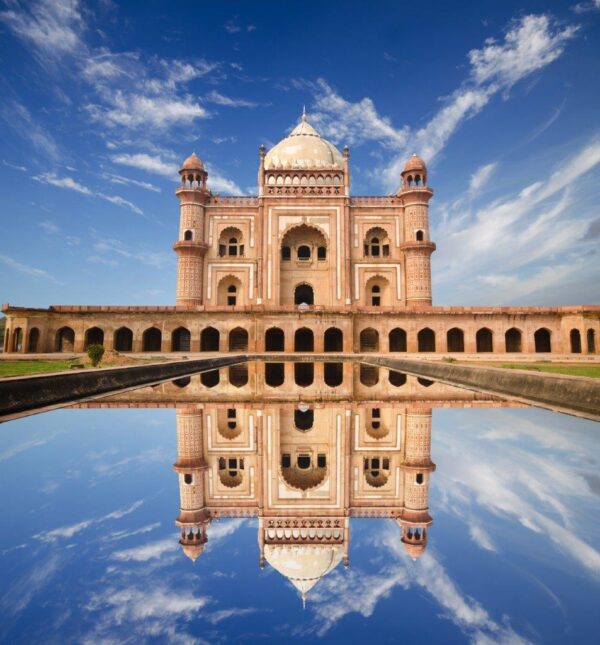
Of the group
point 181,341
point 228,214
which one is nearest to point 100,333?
point 181,341

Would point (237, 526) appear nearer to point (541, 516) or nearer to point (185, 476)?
point (185, 476)

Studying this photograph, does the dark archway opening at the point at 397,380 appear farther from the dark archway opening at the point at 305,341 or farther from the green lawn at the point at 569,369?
the dark archway opening at the point at 305,341

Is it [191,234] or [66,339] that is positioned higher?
[191,234]

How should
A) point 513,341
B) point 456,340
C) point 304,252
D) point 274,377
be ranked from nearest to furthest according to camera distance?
point 274,377
point 513,341
point 456,340
point 304,252

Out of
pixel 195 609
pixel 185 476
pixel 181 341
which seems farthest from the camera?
pixel 181 341

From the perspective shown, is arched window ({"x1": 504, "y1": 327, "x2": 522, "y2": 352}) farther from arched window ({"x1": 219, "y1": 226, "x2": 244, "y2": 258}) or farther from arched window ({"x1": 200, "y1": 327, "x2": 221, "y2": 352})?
arched window ({"x1": 219, "y1": 226, "x2": 244, "y2": 258})

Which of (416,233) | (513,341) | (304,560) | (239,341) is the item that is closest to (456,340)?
(513,341)

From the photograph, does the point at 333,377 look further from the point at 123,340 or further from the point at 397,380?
the point at 123,340
